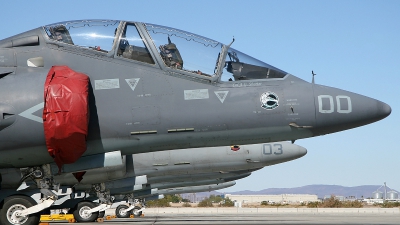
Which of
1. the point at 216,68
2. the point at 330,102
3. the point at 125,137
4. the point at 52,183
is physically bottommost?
the point at 52,183

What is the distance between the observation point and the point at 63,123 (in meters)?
9.50

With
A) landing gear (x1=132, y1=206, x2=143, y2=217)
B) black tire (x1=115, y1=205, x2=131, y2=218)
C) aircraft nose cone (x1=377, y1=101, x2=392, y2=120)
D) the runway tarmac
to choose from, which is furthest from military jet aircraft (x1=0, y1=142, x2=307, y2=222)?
aircraft nose cone (x1=377, y1=101, x2=392, y2=120)

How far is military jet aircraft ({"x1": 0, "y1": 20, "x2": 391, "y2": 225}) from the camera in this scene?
10039mm

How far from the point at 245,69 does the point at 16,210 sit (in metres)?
4.86

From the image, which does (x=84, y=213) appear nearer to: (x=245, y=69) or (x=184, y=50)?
(x=184, y=50)

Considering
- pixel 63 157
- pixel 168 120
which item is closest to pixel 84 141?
pixel 63 157

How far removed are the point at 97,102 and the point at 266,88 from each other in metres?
2.95

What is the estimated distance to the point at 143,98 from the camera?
10.3 metres

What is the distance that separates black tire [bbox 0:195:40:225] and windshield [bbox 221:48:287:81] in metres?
4.15

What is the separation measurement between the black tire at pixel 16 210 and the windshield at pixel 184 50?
11.7ft

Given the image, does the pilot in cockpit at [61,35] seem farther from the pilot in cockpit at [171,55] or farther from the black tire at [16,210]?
the black tire at [16,210]

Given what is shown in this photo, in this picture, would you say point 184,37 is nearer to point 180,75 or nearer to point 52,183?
point 180,75

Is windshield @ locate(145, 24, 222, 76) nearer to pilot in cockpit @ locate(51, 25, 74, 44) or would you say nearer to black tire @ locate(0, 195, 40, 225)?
pilot in cockpit @ locate(51, 25, 74, 44)

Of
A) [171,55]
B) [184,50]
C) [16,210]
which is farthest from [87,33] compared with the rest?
[16,210]
